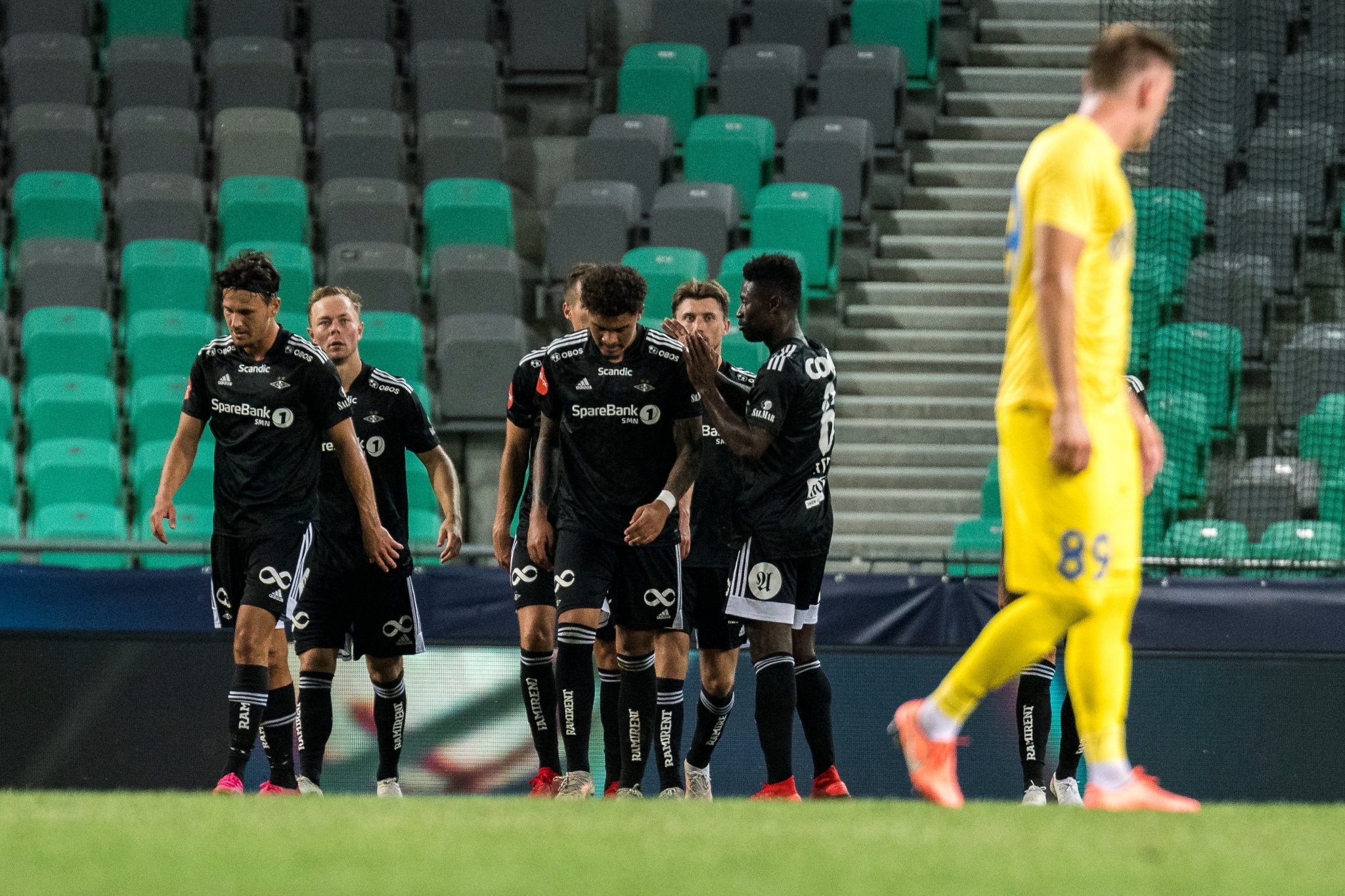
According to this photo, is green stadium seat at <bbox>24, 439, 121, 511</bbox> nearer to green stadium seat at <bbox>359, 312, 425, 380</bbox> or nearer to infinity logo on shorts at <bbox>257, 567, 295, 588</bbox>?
green stadium seat at <bbox>359, 312, 425, 380</bbox>

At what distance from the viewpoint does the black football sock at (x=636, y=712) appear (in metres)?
6.80

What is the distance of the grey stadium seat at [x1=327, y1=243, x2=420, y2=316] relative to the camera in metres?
13.1

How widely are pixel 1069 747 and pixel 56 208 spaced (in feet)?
31.5

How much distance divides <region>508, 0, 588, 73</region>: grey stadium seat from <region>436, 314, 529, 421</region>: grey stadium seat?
407cm

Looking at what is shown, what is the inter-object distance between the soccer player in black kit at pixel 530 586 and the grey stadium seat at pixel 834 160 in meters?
6.95

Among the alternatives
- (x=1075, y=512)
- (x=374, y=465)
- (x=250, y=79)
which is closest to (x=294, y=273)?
(x=250, y=79)

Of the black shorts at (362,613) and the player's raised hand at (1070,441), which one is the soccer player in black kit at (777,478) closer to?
the black shorts at (362,613)

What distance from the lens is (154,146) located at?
14562 millimetres

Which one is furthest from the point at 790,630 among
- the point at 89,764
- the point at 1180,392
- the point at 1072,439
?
the point at 1180,392

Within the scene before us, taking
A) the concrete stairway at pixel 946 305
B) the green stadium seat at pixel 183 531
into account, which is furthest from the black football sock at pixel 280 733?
the concrete stairway at pixel 946 305

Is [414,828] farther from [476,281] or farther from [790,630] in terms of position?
[476,281]

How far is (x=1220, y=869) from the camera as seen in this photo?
3.49 meters

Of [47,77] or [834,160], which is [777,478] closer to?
[834,160]

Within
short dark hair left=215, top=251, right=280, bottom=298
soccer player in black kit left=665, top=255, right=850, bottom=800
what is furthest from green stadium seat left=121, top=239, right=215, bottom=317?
soccer player in black kit left=665, top=255, right=850, bottom=800
